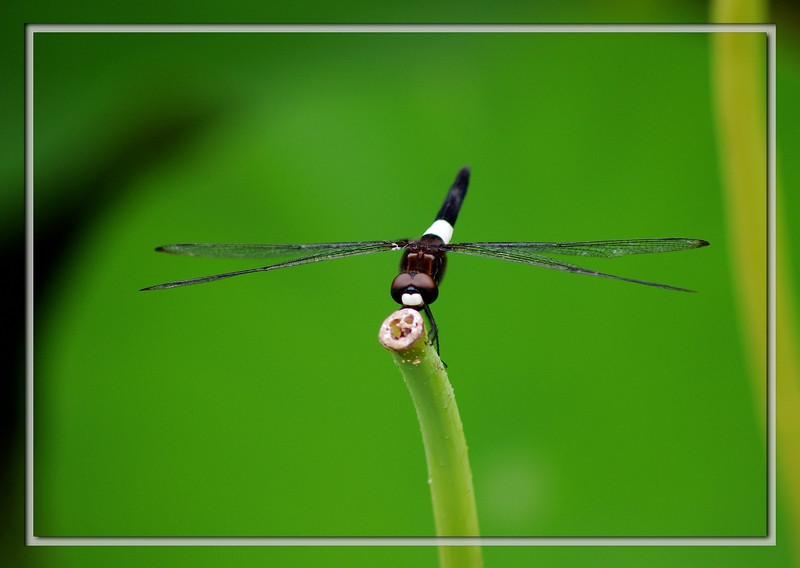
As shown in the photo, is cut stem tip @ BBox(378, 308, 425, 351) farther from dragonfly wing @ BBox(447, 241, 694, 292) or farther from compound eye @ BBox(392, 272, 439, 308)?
dragonfly wing @ BBox(447, 241, 694, 292)

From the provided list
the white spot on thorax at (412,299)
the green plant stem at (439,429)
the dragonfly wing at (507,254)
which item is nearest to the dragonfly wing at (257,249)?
the dragonfly wing at (507,254)

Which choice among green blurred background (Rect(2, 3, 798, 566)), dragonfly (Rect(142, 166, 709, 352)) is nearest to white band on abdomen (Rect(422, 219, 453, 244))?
dragonfly (Rect(142, 166, 709, 352))

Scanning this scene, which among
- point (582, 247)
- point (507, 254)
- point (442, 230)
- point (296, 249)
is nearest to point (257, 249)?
point (296, 249)

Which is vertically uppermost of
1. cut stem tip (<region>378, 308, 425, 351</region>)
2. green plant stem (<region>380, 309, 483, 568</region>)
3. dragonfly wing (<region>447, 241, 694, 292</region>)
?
dragonfly wing (<region>447, 241, 694, 292</region>)

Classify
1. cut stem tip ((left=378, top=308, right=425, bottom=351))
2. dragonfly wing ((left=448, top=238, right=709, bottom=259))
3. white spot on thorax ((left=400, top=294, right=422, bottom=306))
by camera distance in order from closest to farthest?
1. cut stem tip ((left=378, top=308, right=425, bottom=351))
2. white spot on thorax ((left=400, top=294, right=422, bottom=306))
3. dragonfly wing ((left=448, top=238, right=709, bottom=259))

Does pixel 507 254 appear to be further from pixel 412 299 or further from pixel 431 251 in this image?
pixel 412 299

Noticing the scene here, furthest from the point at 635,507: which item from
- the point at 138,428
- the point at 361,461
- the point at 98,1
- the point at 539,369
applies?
the point at 98,1

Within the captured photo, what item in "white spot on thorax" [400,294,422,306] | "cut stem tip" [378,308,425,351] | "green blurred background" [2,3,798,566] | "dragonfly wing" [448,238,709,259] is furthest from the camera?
"green blurred background" [2,3,798,566]

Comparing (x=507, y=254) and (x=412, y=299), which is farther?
(x=507, y=254)
